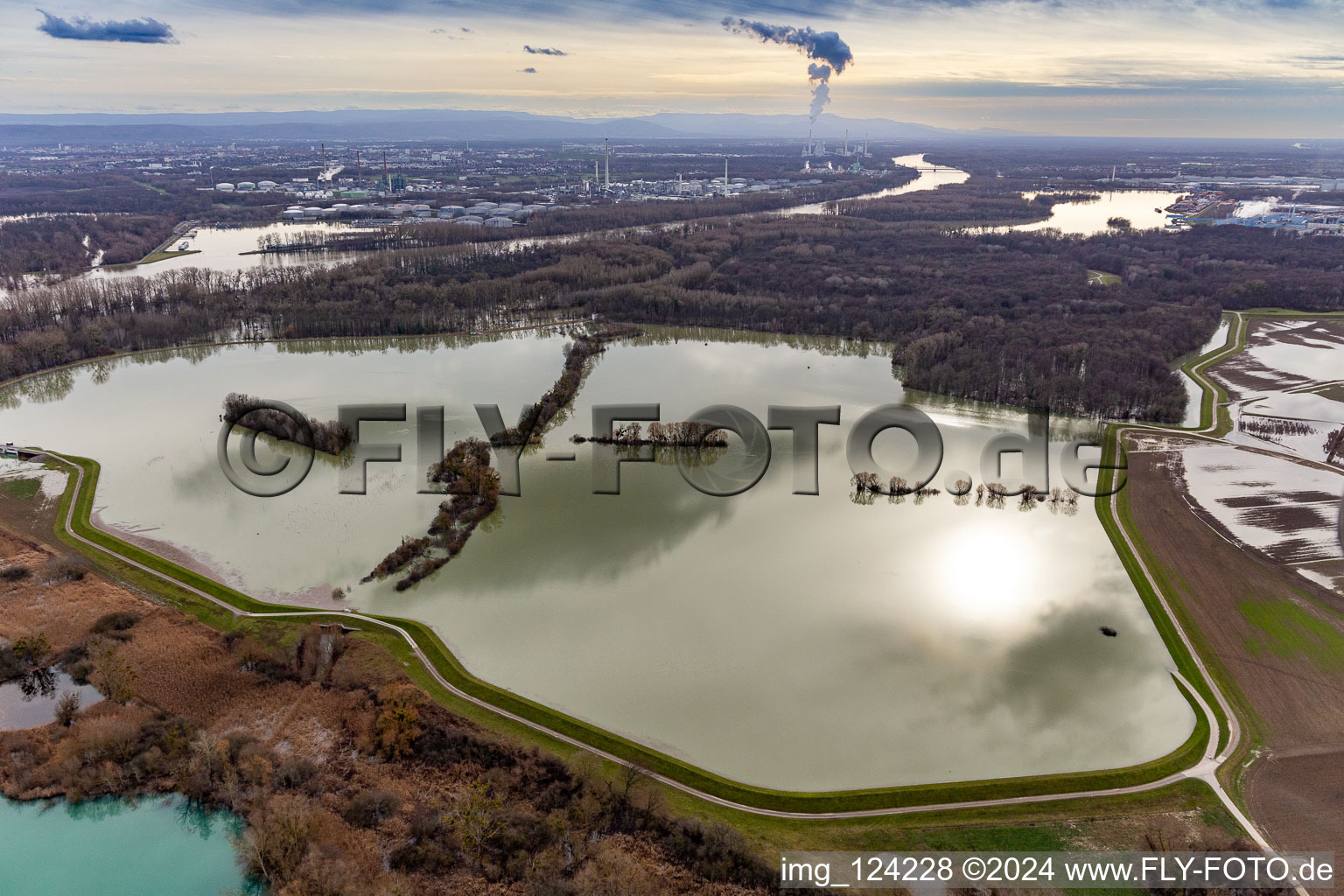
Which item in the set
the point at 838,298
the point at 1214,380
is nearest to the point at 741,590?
the point at 1214,380

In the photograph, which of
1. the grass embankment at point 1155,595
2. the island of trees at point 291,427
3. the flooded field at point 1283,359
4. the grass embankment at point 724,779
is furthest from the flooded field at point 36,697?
the flooded field at point 1283,359

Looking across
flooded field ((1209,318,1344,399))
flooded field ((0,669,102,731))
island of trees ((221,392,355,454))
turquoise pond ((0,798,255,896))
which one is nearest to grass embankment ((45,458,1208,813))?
flooded field ((0,669,102,731))

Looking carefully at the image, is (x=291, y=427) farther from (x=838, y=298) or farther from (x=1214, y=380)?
(x=1214, y=380)

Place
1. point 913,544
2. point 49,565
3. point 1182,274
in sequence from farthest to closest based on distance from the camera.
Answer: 1. point 1182,274
2. point 913,544
3. point 49,565

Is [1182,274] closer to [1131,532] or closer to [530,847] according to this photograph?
[1131,532]

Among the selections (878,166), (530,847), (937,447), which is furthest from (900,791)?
(878,166)

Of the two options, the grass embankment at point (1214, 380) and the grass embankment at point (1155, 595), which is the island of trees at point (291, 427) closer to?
the grass embankment at point (1155, 595)
